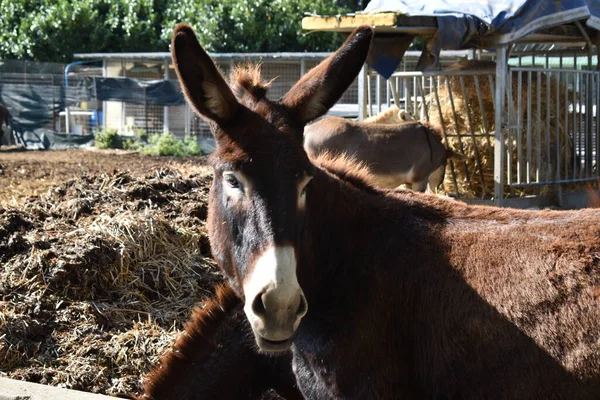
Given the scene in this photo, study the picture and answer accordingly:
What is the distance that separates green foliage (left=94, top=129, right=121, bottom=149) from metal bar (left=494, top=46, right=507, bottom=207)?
49.0 ft

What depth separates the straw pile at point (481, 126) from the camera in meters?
10.8

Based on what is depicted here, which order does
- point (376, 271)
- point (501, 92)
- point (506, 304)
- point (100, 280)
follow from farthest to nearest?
1. point (501, 92)
2. point (100, 280)
3. point (376, 271)
4. point (506, 304)

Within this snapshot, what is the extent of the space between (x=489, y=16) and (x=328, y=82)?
6848 mm

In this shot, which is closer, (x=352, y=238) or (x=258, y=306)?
(x=258, y=306)

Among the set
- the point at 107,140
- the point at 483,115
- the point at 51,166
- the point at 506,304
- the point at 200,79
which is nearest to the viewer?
the point at 506,304

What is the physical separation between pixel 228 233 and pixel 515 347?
1257 millimetres

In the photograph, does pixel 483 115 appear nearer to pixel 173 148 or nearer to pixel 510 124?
pixel 510 124

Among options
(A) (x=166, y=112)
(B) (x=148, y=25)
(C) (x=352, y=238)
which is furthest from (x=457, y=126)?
(B) (x=148, y=25)

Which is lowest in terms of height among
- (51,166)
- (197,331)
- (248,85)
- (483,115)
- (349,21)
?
(51,166)

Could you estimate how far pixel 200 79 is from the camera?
120 inches

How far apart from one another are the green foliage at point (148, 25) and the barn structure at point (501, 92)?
1643cm

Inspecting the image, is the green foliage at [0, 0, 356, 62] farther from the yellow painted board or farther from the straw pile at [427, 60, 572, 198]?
the yellow painted board

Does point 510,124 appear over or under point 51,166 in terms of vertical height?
over

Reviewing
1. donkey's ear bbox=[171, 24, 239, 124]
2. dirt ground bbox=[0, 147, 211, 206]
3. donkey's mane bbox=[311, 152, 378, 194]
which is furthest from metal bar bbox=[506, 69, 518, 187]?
donkey's ear bbox=[171, 24, 239, 124]
